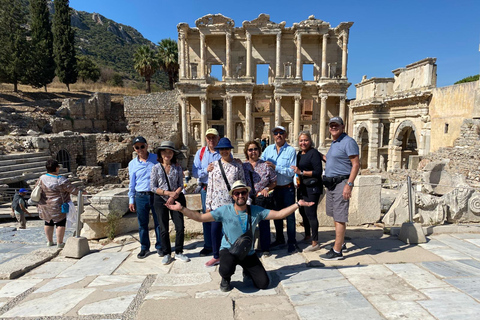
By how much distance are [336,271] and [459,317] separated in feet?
4.52

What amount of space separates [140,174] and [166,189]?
2.29 ft

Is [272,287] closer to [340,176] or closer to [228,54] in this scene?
[340,176]

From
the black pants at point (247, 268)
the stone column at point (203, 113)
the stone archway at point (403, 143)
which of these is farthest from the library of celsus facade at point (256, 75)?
the black pants at point (247, 268)

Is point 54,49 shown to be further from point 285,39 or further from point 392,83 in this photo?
point 392,83

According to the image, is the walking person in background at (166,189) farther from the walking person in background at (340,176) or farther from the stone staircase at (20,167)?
the stone staircase at (20,167)

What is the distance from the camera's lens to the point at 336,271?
3.83 m

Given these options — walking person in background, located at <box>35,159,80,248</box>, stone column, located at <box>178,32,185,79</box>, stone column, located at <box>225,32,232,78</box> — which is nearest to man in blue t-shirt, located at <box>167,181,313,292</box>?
walking person in background, located at <box>35,159,80,248</box>

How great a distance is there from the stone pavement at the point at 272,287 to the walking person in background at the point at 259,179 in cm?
86

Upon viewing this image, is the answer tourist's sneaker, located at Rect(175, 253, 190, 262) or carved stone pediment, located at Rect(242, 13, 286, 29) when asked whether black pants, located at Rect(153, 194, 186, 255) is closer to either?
tourist's sneaker, located at Rect(175, 253, 190, 262)

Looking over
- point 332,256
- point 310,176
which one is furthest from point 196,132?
point 332,256

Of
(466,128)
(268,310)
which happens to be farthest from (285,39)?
(268,310)

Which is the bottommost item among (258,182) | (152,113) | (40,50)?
(258,182)

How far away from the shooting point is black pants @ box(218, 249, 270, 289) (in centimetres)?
335

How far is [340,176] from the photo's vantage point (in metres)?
4.24
